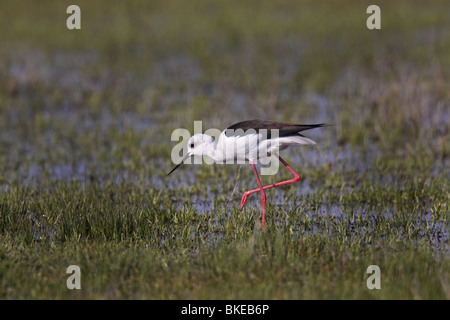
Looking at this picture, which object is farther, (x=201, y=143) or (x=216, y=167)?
(x=216, y=167)

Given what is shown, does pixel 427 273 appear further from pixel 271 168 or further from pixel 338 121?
pixel 338 121

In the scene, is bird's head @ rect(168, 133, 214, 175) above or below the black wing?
below

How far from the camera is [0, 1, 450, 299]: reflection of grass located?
5602mm

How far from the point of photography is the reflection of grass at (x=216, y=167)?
5602mm

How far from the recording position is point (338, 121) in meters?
10.7

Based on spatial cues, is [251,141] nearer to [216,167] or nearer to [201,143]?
[201,143]

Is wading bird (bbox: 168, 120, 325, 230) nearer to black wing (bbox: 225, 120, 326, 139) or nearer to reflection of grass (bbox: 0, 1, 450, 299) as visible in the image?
black wing (bbox: 225, 120, 326, 139)

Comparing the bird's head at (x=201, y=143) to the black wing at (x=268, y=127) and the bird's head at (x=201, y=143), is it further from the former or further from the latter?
the black wing at (x=268, y=127)

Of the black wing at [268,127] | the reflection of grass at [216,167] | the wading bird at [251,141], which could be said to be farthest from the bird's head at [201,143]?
the reflection of grass at [216,167]

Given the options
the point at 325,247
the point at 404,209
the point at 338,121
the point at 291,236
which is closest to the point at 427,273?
the point at 325,247

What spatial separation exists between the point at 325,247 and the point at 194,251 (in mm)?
1233

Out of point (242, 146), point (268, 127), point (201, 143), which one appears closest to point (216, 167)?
point (201, 143)

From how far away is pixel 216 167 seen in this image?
30.6 feet

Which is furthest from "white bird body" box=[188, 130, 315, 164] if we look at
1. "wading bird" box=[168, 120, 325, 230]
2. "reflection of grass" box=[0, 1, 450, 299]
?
"reflection of grass" box=[0, 1, 450, 299]
